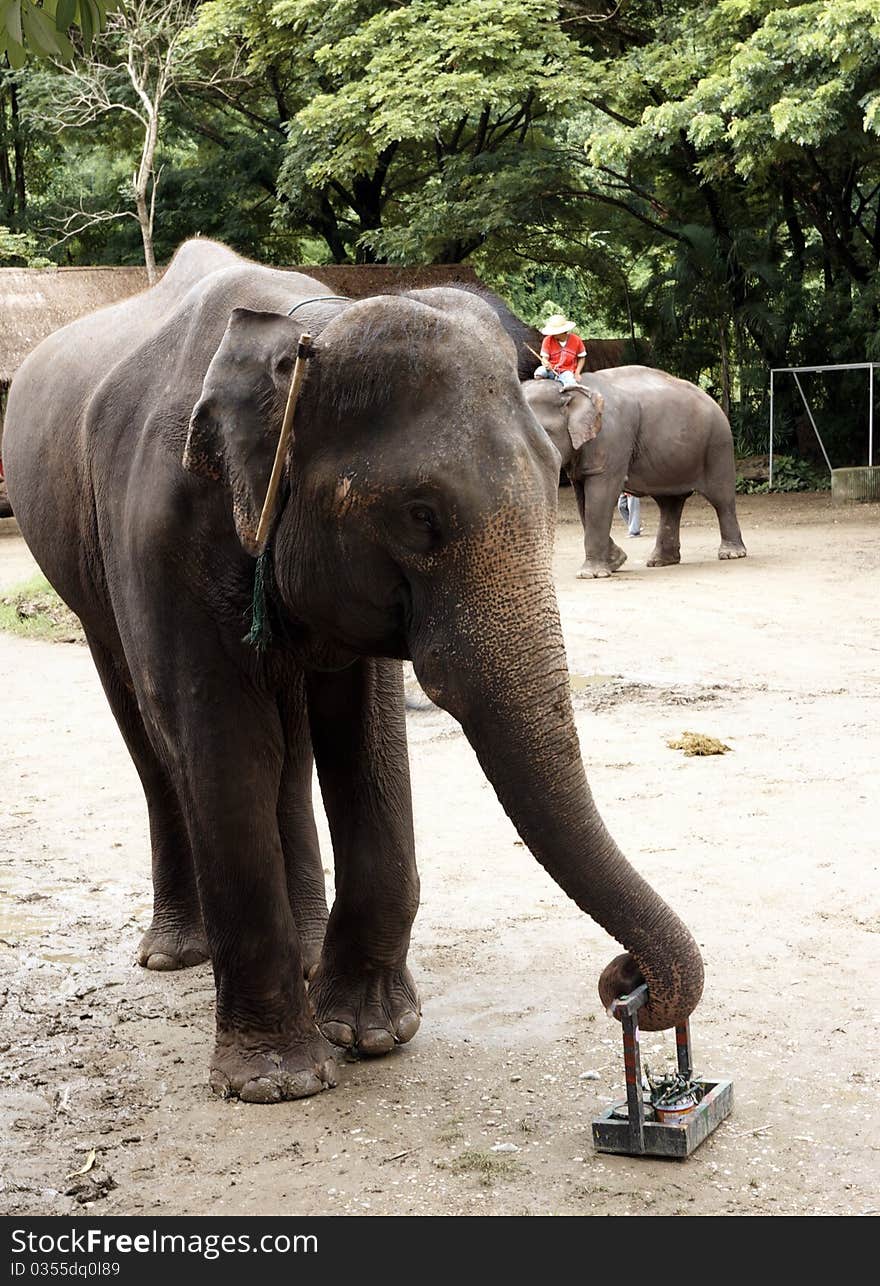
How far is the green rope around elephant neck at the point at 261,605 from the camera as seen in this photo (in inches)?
133

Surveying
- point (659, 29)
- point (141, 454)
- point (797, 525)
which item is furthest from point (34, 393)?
point (659, 29)

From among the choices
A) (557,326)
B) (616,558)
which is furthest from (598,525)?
(557,326)

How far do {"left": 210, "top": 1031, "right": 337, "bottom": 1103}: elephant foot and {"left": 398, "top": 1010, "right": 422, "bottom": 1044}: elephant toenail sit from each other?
22 cm

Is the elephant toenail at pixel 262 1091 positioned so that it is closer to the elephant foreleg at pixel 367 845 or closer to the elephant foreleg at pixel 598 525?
the elephant foreleg at pixel 367 845

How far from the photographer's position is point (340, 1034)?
3.98 meters

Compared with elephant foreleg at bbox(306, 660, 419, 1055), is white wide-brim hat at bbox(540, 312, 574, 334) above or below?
above

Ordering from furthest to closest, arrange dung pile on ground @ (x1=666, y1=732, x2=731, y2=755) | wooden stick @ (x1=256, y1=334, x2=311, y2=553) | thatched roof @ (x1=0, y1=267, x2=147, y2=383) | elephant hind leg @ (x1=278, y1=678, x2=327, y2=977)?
thatched roof @ (x1=0, y1=267, x2=147, y2=383)
dung pile on ground @ (x1=666, y1=732, x2=731, y2=755)
elephant hind leg @ (x1=278, y1=678, x2=327, y2=977)
wooden stick @ (x1=256, y1=334, x2=311, y2=553)

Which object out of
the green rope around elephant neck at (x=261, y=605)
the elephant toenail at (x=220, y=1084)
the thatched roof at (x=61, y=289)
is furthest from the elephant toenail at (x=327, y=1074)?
Result: the thatched roof at (x=61, y=289)

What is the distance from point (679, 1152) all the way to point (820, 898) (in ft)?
6.34

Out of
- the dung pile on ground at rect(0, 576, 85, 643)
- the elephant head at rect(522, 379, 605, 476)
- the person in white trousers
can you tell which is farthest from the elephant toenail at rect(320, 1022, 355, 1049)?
the person in white trousers

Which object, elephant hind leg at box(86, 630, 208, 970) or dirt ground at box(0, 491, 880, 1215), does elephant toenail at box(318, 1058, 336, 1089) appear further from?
elephant hind leg at box(86, 630, 208, 970)

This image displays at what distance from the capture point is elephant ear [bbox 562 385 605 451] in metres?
12.8

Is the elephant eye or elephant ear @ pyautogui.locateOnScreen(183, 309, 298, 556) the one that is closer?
the elephant eye

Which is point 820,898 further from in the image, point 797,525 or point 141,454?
point 797,525
